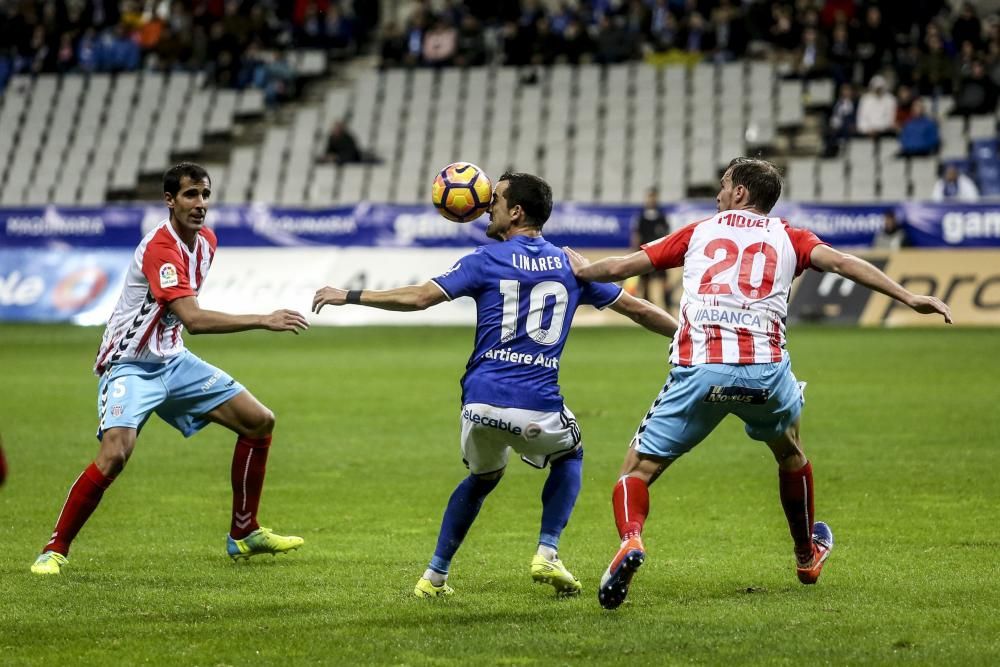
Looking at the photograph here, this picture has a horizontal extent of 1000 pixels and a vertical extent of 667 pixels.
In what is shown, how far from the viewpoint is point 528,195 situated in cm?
678

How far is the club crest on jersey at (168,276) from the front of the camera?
763 centimetres

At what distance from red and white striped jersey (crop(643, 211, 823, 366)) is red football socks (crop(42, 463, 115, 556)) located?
2975 millimetres

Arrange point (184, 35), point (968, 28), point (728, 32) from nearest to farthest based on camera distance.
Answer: point (968, 28) < point (728, 32) < point (184, 35)

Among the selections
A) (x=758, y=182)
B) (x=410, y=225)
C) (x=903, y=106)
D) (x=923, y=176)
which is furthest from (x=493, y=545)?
(x=903, y=106)

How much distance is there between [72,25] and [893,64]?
1924 cm

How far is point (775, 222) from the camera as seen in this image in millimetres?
6723

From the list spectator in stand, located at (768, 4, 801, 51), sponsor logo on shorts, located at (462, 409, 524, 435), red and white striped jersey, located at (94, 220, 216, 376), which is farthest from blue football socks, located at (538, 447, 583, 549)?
spectator in stand, located at (768, 4, 801, 51)

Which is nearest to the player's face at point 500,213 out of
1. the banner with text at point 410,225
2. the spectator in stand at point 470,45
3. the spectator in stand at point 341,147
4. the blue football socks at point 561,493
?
the blue football socks at point 561,493

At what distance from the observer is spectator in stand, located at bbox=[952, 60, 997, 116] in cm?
2802

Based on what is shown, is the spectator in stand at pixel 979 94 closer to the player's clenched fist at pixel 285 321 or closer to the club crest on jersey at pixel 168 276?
the club crest on jersey at pixel 168 276

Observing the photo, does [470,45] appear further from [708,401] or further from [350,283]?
[708,401]

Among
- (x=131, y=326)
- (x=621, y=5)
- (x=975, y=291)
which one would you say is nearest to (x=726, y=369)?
(x=131, y=326)

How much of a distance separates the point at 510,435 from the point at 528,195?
Result: 1.07 metres

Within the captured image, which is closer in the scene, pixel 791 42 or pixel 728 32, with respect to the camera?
pixel 791 42
